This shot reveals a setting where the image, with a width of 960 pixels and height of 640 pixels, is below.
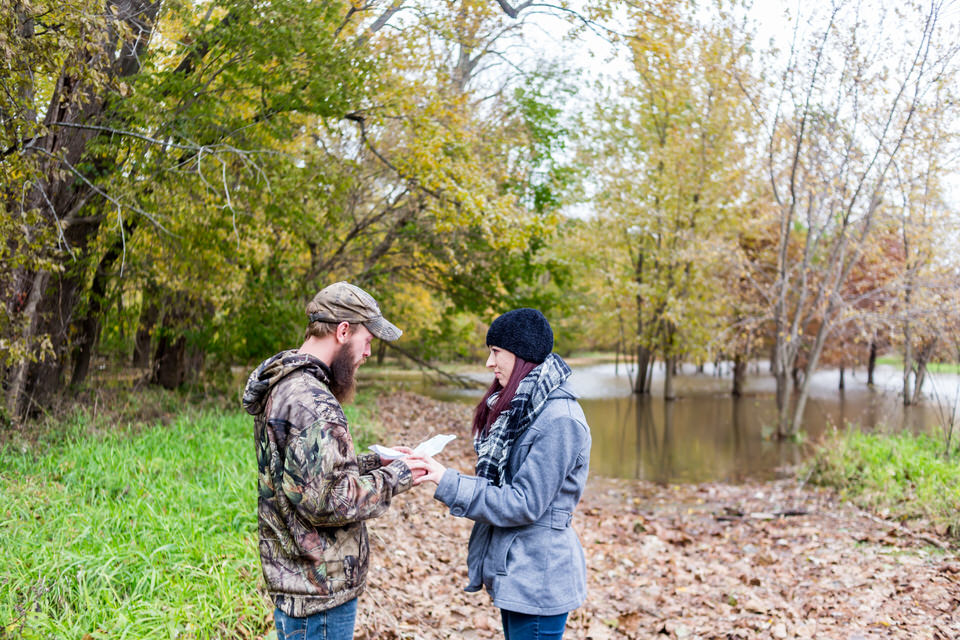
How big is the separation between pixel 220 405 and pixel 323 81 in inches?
217

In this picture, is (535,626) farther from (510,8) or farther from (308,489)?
(510,8)

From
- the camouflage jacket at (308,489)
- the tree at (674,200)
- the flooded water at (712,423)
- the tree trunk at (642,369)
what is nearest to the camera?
the camouflage jacket at (308,489)

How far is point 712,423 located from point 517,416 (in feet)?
60.0

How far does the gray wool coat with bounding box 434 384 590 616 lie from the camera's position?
2582 mm

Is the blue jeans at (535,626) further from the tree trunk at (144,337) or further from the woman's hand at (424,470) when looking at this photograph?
the tree trunk at (144,337)

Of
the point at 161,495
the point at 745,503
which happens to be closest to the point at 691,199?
Result: the point at 745,503

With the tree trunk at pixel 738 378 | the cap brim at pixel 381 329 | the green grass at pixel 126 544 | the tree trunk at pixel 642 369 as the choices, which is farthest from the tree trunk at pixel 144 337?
the tree trunk at pixel 738 378

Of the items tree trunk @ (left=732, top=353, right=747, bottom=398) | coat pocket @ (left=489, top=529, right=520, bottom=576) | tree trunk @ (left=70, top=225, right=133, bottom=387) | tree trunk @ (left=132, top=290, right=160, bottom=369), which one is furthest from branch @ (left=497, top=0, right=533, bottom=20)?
tree trunk @ (left=732, top=353, right=747, bottom=398)

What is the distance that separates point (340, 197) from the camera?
11172mm

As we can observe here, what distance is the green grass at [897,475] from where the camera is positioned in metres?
7.71

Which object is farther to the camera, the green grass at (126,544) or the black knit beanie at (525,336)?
the green grass at (126,544)

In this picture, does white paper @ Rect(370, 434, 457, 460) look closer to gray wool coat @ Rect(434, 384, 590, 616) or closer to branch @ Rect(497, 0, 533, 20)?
gray wool coat @ Rect(434, 384, 590, 616)

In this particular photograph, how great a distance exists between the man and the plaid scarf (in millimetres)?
359

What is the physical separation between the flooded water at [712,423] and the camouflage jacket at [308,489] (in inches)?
253
